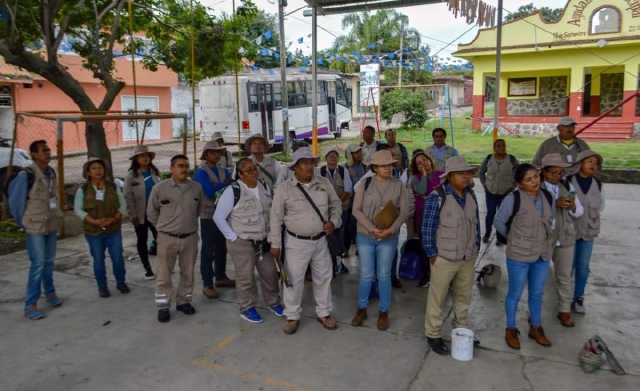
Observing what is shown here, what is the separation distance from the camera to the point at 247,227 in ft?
15.3

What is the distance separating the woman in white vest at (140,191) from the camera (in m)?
5.90

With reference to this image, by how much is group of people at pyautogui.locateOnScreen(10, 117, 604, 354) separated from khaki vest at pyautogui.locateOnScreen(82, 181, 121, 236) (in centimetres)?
1

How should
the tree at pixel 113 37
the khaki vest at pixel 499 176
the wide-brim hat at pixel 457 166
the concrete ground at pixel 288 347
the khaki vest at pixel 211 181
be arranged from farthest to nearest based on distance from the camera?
the tree at pixel 113 37, the khaki vest at pixel 499 176, the khaki vest at pixel 211 181, the wide-brim hat at pixel 457 166, the concrete ground at pixel 288 347

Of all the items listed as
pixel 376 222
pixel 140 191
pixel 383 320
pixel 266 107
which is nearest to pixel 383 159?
pixel 376 222

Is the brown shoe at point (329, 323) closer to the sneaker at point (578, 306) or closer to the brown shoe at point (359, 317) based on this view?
the brown shoe at point (359, 317)

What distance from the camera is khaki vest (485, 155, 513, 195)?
6.77 m

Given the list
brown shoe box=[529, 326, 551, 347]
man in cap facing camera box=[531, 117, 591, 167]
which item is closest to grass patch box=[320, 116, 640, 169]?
man in cap facing camera box=[531, 117, 591, 167]

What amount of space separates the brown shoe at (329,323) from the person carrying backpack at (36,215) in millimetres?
2729

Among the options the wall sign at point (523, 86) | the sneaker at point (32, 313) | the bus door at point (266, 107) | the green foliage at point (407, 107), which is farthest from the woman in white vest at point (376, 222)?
the wall sign at point (523, 86)

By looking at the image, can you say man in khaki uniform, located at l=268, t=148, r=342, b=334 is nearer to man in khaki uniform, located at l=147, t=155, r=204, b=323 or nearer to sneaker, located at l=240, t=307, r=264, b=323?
sneaker, located at l=240, t=307, r=264, b=323

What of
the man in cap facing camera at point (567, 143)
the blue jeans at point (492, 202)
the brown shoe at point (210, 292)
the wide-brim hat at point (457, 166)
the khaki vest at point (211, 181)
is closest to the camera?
the wide-brim hat at point (457, 166)

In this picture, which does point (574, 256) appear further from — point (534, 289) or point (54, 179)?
point (54, 179)

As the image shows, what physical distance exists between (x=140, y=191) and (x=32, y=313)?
5.55ft

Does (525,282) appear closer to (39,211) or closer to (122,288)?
(122,288)
